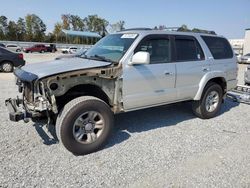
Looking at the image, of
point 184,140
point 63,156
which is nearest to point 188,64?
point 184,140

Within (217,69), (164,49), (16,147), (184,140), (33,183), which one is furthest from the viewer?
(217,69)

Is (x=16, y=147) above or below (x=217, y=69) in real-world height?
below

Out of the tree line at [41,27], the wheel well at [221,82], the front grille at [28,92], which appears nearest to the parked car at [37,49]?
the tree line at [41,27]

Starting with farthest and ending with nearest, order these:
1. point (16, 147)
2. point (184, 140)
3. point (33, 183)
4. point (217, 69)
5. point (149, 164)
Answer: point (217, 69)
point (184, 140)
point (16, 147)
point (149, 164)
point (33, 183)

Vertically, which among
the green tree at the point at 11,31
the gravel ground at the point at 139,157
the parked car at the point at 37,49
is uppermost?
the green tree at the point at 11,31

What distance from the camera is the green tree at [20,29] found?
68.9m

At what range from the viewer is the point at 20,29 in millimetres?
69188

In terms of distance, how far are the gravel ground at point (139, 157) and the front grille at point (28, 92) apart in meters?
0.79

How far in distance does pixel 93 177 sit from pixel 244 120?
13.4ft

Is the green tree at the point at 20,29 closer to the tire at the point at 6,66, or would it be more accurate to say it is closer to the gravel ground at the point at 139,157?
the tire at the point at 6,66

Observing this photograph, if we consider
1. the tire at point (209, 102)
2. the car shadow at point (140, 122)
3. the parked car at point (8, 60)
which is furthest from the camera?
the parked car at point (8, 60)

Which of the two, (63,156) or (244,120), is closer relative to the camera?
(63,156)

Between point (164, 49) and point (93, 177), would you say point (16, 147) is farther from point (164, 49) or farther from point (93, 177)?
point (164, 49)

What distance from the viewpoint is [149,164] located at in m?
3.86
